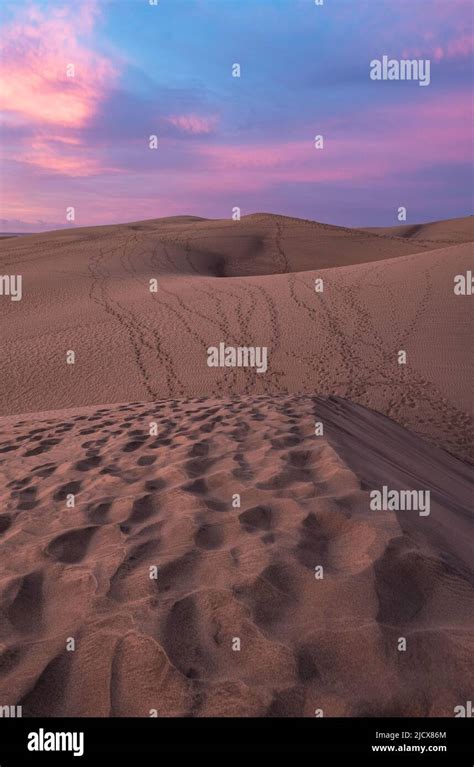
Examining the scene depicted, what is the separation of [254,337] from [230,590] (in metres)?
9.37

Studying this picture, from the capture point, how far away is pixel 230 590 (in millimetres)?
2432

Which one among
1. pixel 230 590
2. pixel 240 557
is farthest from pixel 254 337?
pixel 230 590

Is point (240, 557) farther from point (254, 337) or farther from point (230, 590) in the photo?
point (254, 337)

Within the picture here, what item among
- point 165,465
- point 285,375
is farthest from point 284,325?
point 165,465

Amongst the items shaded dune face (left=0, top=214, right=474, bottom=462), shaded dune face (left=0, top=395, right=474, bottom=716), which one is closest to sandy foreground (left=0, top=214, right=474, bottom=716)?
shaded dune face (left=0, top=395, right=474, bottom=716)

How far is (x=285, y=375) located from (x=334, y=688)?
25.9 ft

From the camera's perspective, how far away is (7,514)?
11.4 feet

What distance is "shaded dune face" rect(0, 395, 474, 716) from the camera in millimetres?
1997

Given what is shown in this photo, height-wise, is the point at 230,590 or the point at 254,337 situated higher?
the point at 254,337

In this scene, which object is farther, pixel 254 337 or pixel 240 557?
pixel 254 337

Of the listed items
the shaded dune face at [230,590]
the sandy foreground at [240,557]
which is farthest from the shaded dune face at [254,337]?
the shaded dune face at [230,590]

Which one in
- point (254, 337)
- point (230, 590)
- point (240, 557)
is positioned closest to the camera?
point (230, 590)

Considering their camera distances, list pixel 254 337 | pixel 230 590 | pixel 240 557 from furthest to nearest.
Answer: pixel 254 337, pixel 240 557, pixel 230 590

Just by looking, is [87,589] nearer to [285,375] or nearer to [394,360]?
[285,375]
